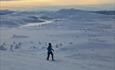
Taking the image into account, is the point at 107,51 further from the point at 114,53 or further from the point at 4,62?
the point at 4,62

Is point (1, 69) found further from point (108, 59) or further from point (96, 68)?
point (108, 59)

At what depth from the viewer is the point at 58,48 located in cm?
2156

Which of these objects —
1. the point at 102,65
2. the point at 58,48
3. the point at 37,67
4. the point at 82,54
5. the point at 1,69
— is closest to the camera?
the point at 1,69

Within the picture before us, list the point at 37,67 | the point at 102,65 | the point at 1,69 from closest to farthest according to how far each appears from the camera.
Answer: the point at 1,69 < the point at 37,67 < the point at 102,65

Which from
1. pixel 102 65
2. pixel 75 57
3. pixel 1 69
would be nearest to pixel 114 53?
pixel 75 57

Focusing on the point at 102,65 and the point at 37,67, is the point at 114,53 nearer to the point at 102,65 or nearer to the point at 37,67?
the point at 102,65

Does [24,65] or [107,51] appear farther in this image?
[107,51]

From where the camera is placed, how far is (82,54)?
61.4ft

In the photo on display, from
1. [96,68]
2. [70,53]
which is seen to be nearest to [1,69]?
[96,68]

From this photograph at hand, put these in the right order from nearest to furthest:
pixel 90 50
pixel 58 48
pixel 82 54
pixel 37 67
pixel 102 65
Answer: pixel 37 67 → pixel 102 65 → pixel 82 54 → pixel 90 50 → pixel 58 48

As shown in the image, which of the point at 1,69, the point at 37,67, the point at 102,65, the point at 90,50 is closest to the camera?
the point at 1,69

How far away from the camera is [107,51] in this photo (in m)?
19.6

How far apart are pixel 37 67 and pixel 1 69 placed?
167 cm

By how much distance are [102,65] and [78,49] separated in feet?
18.3
